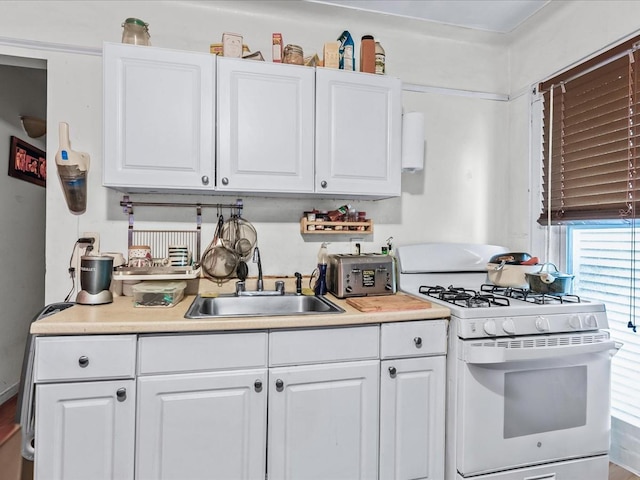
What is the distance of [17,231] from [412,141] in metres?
2.89

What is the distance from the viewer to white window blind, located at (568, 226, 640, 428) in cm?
177

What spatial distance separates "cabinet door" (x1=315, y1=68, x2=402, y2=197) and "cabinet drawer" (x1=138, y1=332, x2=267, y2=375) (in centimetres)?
85

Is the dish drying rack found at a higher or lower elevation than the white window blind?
higher

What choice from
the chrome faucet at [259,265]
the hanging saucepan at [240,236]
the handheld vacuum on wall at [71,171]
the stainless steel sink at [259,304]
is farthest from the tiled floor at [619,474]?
the handheld vacuum on wall at [71,171]

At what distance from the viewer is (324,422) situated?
4.99 feet

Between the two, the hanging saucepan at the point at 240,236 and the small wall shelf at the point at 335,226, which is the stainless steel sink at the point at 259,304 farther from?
the small wall shelf at the point at 335,226

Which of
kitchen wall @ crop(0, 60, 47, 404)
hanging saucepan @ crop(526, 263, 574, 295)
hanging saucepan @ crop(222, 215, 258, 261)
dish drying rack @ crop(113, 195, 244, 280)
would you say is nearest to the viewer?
hanging saucepan @ crop(526, 263, 574, 295)

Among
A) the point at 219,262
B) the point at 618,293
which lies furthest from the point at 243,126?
the point at 618,293

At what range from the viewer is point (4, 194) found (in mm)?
2537

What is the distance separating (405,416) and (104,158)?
1.77m

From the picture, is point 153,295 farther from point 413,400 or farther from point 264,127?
point 413,400

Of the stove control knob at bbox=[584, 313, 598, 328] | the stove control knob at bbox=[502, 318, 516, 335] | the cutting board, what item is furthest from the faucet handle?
the stove control knob at bbox=[584, 313, 598, 328]

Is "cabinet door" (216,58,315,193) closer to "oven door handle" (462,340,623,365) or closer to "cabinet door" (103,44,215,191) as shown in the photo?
"cabinet door" (103,44,215,191)

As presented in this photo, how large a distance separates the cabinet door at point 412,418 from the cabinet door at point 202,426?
0.54 meters
